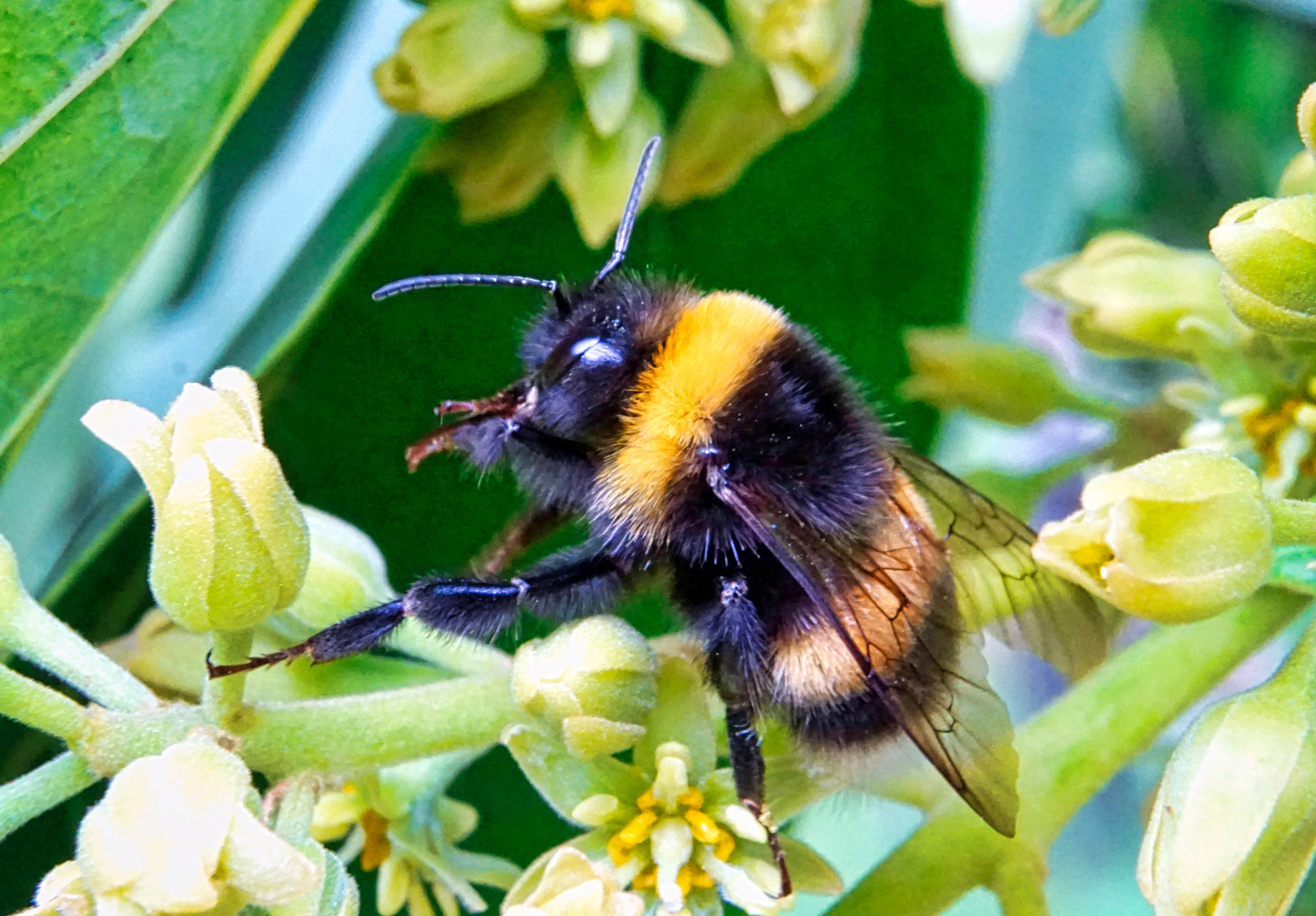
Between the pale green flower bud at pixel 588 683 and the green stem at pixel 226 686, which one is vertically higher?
the green stem at pixel 226 686

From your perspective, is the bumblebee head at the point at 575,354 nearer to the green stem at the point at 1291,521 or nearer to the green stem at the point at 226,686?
the green stem at the point at 226,686

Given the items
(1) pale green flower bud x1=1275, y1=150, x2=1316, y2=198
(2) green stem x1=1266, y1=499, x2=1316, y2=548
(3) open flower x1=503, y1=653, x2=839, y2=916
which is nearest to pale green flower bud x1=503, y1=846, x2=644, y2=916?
(3) open flower x1=503, y1=653, x2=839, y2=916

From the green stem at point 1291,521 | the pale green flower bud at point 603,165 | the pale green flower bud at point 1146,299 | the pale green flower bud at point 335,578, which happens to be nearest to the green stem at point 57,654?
the pale green flower bud at point 335,578

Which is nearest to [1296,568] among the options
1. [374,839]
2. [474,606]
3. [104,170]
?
[474,606]

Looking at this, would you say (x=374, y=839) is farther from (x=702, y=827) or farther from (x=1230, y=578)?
(x=1230, y=578)

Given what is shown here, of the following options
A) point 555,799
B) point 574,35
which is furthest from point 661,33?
point 555,799
